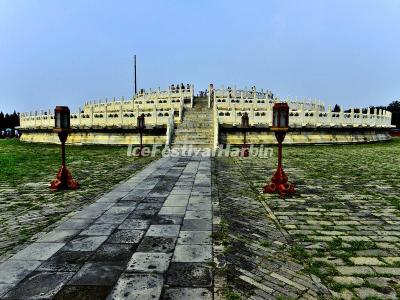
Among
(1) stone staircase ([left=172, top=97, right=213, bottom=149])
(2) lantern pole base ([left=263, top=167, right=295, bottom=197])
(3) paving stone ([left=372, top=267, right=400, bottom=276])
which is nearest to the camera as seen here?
(3) paving stone ([left=372, top=267, right=400, bottom=276])

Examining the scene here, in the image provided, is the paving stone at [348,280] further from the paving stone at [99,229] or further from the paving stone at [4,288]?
the paving stone at [4,288]

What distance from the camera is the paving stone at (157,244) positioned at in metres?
4.19

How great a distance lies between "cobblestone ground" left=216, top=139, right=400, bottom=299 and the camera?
3.44 m

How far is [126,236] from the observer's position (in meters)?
4.70

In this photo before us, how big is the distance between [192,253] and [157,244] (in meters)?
0.54

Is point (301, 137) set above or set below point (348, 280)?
above

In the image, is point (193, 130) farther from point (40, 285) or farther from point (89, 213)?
point (40, 285)

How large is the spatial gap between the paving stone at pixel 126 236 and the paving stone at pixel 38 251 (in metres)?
0.63

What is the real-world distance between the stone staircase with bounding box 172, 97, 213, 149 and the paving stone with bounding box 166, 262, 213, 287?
616 inches

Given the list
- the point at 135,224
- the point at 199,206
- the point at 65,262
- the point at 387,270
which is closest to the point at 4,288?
the point at 65,262

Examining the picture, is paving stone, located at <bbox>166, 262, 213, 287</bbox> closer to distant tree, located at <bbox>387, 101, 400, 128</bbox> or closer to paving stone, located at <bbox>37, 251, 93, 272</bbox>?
paving stone, located at <bbox>37, 251, 93, 272</bbox>

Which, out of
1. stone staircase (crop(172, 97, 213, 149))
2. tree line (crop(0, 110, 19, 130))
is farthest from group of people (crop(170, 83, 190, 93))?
tree line (crop(0, 110, 19, 130))

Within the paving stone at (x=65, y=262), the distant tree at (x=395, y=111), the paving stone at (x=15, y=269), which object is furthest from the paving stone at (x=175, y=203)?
the distant tree at (x=395, y=111)

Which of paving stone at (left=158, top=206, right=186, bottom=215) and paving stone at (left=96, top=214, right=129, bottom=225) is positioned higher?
paving stone at (left=158, top=206, right=186, bottom=215)
